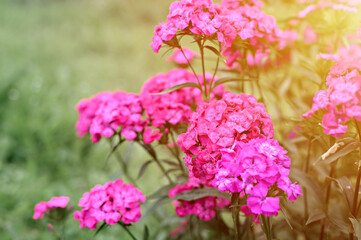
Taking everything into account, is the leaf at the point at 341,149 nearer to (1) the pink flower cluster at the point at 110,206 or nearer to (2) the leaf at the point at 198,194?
(2) the leaf at the point at 198,194

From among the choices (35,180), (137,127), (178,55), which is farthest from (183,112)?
(35,180)

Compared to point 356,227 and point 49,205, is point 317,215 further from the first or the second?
point 49,205

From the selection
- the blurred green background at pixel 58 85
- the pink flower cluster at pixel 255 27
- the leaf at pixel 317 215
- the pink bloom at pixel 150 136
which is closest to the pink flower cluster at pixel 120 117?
the pink bloom at pixel 150 136

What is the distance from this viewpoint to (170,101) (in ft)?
5.61

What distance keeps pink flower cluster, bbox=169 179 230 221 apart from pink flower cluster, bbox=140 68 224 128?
0.27 meters

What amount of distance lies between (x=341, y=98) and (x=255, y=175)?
325mm

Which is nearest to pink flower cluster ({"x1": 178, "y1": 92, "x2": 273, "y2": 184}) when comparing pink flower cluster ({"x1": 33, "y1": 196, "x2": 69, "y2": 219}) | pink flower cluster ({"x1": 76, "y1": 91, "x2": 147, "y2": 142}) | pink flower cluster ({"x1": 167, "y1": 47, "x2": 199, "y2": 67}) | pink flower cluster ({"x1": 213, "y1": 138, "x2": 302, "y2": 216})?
pink flower cluster ({"x1": 213, "y1": 138, "x2": 302, "y2": 216})

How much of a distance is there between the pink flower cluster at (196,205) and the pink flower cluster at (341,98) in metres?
0.60

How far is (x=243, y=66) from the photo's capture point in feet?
5.69

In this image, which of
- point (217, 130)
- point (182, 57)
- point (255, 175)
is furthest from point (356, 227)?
point (182, 57)

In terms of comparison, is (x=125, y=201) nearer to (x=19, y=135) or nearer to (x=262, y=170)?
(x=262, y=170)

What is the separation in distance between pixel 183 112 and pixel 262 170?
2.07 ft

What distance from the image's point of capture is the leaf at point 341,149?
1211mm

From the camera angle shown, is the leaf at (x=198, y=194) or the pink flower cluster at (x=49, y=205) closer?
the leaf at (x=198, y=194)
